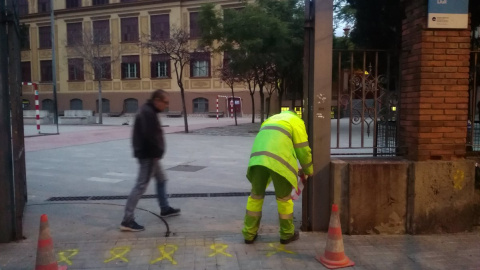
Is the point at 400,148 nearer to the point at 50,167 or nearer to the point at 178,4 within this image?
the point at 50,167

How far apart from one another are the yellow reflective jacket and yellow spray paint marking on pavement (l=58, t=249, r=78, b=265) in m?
2.11

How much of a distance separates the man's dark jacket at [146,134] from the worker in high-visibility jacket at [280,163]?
1.37 meters

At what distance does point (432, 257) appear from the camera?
4348mm

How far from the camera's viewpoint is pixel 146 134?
17.0 feet

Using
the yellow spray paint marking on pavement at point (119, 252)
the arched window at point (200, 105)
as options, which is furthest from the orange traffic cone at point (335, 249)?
the arched window at point (200, 105)

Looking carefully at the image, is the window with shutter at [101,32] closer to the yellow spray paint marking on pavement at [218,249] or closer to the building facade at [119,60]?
the building facade at [119,60]

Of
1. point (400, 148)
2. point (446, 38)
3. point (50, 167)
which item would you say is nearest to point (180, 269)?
point (400, 148)

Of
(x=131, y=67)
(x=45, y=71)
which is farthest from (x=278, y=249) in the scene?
(x=45, y=71)

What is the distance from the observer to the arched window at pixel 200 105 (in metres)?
40.9

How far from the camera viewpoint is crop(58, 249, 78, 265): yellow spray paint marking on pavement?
4230 millimetres

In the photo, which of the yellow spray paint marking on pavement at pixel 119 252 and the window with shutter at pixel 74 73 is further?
the window with shutter at pixel 74 73

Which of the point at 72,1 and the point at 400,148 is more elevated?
the point at 72,1

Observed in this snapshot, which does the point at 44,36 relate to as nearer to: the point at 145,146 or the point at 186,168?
the point at 186,168

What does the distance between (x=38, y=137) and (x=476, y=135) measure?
16.5 m
